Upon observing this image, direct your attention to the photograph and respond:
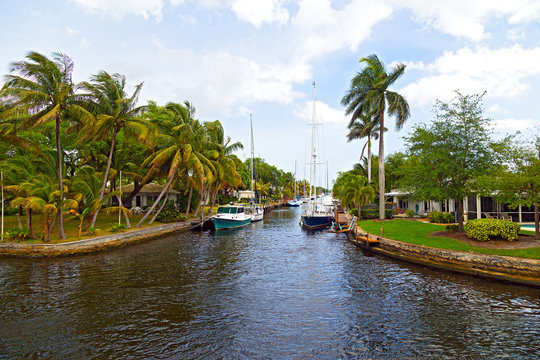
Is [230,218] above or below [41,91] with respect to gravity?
below

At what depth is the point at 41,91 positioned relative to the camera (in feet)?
64.6

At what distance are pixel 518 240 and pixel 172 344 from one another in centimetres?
1717

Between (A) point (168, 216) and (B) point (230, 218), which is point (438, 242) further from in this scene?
→ (A) point (168, 216)

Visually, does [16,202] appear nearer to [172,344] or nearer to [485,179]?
[172,344]

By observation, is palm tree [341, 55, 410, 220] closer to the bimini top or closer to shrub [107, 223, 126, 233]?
the bimini top

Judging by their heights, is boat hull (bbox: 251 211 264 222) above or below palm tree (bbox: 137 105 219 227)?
below

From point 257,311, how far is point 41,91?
61.8 feet

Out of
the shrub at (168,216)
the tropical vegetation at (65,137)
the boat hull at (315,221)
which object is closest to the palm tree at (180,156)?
the tropical vegetation at (65,137)

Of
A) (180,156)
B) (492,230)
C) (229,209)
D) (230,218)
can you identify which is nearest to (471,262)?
(492,230)

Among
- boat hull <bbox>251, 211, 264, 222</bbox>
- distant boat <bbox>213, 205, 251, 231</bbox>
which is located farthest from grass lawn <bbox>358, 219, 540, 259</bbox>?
boat hull <bbox>251, 211, 264, 222</bbox>

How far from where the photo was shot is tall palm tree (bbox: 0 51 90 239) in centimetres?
1878

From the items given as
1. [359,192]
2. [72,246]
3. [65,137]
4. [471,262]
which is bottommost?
[72,246]

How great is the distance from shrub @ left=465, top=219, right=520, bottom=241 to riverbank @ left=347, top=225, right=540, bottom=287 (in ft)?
7.06

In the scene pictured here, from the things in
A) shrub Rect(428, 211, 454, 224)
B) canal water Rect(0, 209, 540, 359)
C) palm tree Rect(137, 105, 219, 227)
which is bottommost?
canal water Rect(0, 209, 540, 359)
